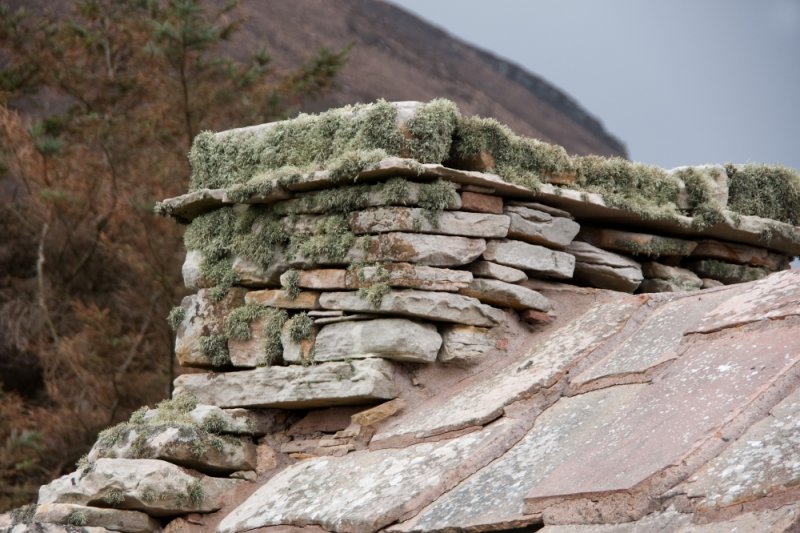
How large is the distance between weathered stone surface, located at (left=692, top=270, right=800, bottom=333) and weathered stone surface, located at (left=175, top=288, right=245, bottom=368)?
275 cm

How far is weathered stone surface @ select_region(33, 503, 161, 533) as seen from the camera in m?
5.77

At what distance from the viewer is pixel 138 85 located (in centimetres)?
1725

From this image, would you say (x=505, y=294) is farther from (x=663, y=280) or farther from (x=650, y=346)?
(x=663, y=280)

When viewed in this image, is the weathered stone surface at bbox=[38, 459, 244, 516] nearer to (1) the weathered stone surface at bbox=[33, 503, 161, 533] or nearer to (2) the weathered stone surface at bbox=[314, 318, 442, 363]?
(1) the weathered stone surface at bbox=[33, 503, 161, 533]

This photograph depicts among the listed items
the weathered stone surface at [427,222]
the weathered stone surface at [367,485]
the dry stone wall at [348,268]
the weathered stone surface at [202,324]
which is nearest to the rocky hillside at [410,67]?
the dry stone wall at [348,268]

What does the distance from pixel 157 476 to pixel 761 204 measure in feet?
14.2

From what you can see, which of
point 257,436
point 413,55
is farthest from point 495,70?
point 257,436

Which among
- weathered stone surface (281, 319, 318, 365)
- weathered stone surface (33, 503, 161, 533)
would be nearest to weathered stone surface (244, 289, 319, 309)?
weathered stone surface (281, 319, 318, 365)

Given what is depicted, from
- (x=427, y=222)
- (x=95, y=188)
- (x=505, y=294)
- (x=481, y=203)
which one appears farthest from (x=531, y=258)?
(x=95, y=188)

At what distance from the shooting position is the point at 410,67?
21844 millimetres

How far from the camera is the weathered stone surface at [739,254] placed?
24.8 ft

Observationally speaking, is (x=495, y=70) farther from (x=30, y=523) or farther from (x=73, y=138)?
(x=30, y=523)

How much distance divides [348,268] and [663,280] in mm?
2233

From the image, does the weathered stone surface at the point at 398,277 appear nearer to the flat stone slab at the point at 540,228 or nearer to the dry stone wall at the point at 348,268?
the dry stone wall at the point at 348,268
